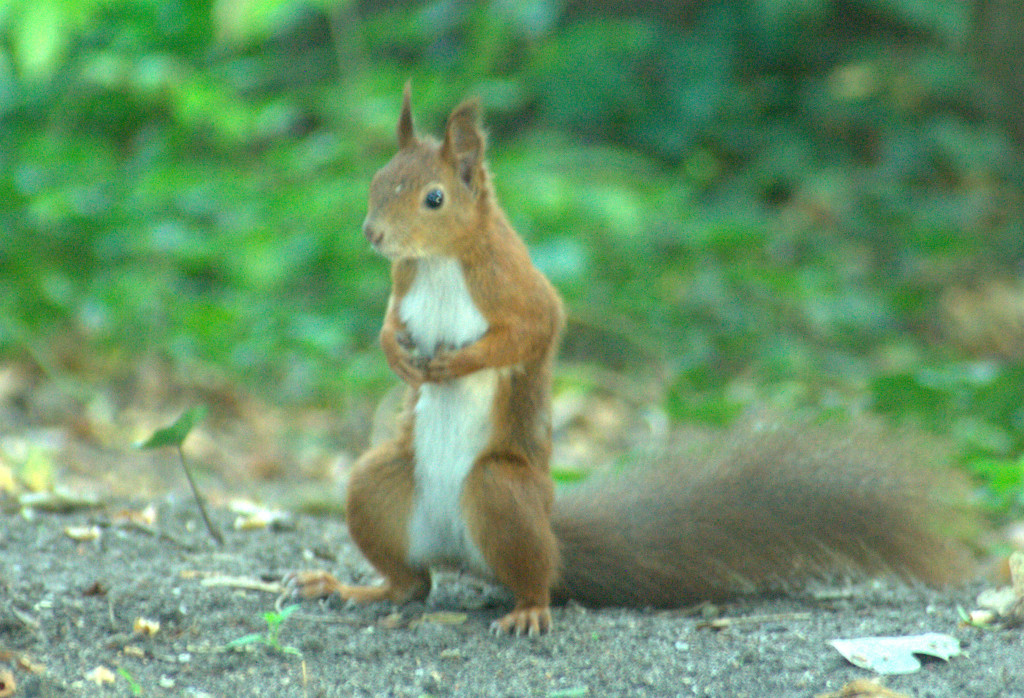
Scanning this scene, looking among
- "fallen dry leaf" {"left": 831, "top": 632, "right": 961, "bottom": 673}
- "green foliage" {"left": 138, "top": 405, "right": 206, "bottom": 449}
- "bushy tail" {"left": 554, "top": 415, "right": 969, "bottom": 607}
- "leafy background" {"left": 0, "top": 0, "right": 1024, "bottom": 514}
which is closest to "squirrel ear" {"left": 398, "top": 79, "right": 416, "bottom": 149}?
A: "green foliage" {"left": 138, "top": 405, "right": 206, "bottom": 449}

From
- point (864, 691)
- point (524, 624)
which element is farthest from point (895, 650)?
point (524, 624)

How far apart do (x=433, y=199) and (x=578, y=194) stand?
3.13 m

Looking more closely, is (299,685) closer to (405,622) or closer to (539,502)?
(405,622)

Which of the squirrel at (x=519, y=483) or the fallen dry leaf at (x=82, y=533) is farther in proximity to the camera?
the fallen dry leaf at (x=82, y=533)

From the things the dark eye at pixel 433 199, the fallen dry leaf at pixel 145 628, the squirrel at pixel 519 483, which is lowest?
the fallen dry leaf at pixel 145 628

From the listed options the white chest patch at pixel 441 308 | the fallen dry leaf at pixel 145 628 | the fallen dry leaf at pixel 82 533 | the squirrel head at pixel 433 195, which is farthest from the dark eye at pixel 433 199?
the fallen dry leaf at pixel 82 533

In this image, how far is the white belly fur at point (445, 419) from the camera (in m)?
2.37

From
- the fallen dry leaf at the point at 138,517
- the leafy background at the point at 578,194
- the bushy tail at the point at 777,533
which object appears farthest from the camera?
the leafy background at the point at 578,194

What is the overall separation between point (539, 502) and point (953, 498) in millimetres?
916

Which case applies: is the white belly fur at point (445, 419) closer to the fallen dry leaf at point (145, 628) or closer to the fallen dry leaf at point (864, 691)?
the fallen dry leaf at point (145, 628)

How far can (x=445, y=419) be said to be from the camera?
2.44 meters

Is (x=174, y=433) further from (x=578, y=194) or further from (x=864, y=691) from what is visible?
(x=578, y=194)

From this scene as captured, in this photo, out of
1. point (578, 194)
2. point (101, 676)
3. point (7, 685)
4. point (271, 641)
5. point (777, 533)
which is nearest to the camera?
point (7, 685)

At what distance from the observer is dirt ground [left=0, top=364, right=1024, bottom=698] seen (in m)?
2.07
